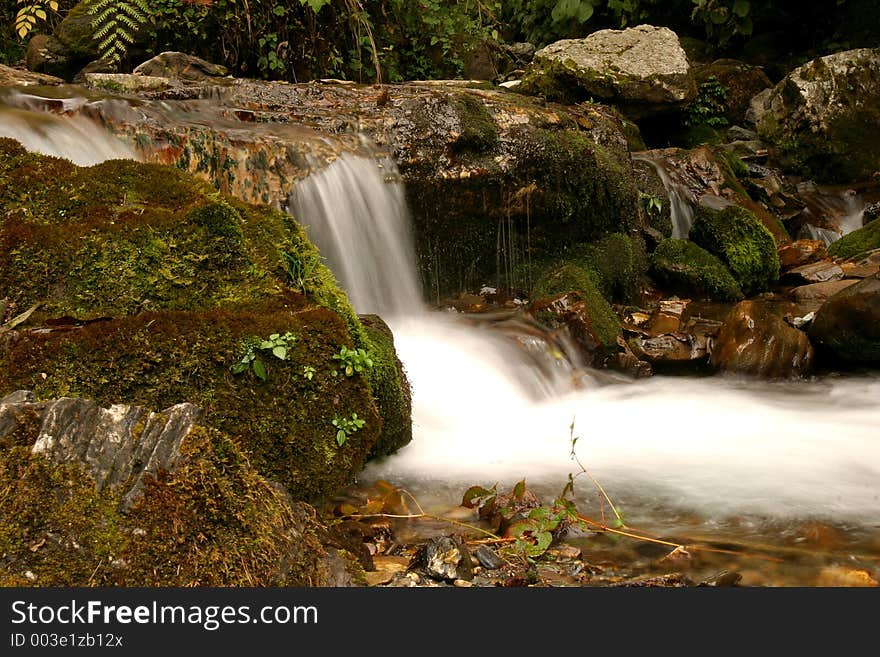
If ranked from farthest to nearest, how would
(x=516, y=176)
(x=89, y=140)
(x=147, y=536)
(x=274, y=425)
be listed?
1. (x=516, y=176)
2. (x=89, y=140)
3. (x=274, y=425)
4. (x=147, y=536)

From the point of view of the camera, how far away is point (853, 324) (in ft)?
21.1

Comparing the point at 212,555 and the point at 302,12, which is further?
the point at 302,12

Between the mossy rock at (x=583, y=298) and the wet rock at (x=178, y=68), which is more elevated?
the wet rock at (x=178, y=68)

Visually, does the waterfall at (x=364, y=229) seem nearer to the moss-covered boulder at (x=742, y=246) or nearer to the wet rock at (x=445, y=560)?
the wet rock at (x=445, y=560)

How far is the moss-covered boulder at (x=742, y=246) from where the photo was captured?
9.12m

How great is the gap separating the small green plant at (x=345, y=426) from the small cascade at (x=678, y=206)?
7.97 meters

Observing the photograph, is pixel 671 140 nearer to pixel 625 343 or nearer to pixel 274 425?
pixel 625 343

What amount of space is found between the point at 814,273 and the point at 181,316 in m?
8.28

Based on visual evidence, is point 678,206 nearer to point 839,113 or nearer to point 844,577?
point 839,113

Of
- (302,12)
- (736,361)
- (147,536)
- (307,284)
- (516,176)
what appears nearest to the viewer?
(147,536)

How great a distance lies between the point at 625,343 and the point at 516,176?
6.74ft

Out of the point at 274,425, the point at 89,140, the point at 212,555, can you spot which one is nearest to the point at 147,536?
the point at 212,555

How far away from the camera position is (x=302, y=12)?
10.6m

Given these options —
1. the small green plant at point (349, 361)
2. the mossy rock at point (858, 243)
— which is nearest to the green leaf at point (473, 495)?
the small green plant at point (349, 361)
